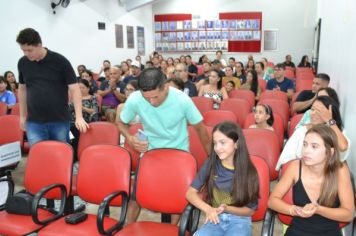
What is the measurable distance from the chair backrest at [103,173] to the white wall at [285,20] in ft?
40.1

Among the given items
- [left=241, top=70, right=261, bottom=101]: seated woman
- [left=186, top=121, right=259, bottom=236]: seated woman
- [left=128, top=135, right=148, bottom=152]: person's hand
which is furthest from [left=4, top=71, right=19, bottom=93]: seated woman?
[left=186, top=121, right=259, bottom=236]: seated woman

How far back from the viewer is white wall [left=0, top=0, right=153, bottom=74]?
7867 mm

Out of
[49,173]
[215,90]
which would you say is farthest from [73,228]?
[215,90]

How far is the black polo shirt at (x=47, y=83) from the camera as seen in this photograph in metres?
3.10

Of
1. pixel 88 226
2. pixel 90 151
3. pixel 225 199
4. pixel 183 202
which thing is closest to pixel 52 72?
pixel 90 151

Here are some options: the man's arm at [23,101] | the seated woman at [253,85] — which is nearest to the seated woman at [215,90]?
the seated woman at [253,85]

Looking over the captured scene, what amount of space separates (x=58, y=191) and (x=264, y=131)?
179cm

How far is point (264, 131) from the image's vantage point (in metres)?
3.17

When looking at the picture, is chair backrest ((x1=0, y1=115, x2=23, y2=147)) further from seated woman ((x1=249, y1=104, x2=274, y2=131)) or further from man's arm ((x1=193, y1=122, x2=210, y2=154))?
seated woman ((x1=249, y1=104, x2=274, y2=131))

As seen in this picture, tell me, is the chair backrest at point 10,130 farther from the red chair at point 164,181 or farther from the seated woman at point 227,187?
the seated woman at point 227,187

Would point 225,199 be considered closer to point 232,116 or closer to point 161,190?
point 161,190

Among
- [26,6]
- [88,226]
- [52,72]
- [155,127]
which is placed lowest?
[88,226]

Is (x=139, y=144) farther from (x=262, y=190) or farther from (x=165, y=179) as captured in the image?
(x=262, y=190)

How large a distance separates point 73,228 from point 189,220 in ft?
2.56
